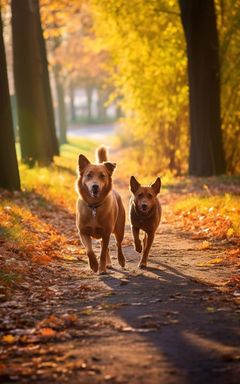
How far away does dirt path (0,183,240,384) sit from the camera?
4.94 m

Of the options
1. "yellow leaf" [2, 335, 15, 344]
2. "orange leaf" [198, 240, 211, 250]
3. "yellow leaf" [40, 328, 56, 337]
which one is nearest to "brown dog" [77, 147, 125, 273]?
"orange leaf" [198, 240, 211, 250]

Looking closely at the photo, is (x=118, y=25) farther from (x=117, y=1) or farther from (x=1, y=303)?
(x=1, y=303)

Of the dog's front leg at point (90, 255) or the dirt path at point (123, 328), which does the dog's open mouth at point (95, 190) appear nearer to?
the dog's front leg at point (90, 255)

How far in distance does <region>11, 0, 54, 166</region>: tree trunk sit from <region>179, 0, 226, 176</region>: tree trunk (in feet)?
16.3

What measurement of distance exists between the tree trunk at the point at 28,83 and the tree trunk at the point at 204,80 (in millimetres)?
4975

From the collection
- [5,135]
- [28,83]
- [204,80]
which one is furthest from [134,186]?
[28,83]

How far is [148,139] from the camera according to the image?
2606 centimetres

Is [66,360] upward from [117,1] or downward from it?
downward

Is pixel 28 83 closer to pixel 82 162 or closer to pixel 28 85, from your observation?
pixel 28 85

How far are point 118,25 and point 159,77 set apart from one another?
218 cm

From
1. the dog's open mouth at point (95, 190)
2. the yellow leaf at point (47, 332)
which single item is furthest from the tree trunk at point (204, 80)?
the yellow leaf at point (47, 332)

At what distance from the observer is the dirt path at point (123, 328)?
4938 mm

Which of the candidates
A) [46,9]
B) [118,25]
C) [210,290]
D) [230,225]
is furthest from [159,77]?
[210,290]

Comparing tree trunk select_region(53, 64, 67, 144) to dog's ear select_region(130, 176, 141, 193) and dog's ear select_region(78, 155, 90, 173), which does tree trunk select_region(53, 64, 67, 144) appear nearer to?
dog's ear select_region(130, 176, 141, 193)
